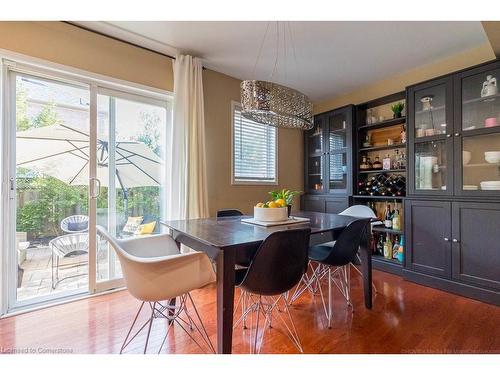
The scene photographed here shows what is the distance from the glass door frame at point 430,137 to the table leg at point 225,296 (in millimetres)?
2533

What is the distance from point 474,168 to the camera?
2.52m

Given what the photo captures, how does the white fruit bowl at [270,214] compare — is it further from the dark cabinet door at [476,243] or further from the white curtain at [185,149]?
the dark cabinet door at [476,243]

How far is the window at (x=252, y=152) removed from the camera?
11.7ft

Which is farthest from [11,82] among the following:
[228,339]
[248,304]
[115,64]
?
[248,304]

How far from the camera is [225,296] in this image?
1.33 metres

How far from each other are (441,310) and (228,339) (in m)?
2.01

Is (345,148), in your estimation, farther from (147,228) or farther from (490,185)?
(147,228)

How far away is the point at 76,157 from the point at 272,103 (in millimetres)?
1949

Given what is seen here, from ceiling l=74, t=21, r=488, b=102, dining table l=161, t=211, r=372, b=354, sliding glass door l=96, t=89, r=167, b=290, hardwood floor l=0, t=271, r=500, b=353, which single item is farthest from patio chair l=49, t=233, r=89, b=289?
ceiling l=74, t=21, r=488, b=102

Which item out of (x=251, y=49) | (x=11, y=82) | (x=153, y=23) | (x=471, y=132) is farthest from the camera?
(x=251, y=49)

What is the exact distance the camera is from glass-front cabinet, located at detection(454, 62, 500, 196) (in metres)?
2.39

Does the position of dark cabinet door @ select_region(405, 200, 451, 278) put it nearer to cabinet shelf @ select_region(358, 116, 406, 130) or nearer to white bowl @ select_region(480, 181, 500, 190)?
white bowl @ select_region(480, 181, 500, 190)

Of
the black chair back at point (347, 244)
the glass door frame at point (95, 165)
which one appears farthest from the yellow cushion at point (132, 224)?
the black chair back at point (347, 244)
